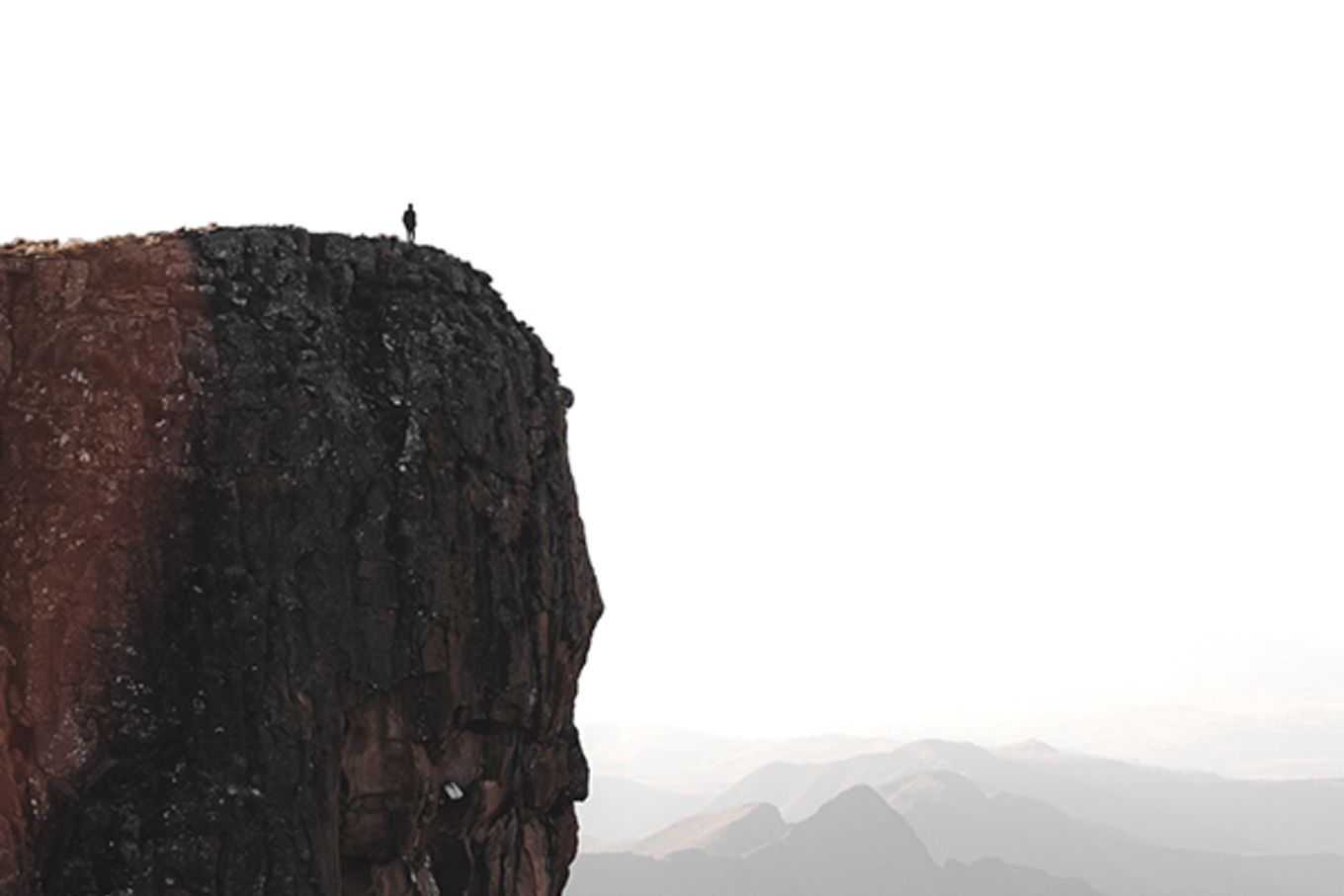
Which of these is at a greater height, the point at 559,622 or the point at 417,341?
the point at 417,341

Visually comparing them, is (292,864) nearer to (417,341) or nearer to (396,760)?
(396,760)

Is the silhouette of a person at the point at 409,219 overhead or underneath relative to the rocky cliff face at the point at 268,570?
overhead

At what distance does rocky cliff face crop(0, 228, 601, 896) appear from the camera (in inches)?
1031

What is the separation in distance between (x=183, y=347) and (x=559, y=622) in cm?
1319

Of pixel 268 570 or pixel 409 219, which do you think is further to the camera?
A: pixel 409 219

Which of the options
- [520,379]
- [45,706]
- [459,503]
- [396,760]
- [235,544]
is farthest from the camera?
[520,379]

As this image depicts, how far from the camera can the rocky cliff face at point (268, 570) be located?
26188 millimetres

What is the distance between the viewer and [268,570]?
28.6 meters

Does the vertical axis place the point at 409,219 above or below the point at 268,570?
above

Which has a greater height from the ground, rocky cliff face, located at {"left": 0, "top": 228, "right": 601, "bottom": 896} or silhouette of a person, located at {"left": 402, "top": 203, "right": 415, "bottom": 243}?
silhouette of a person, located at {"left": 402, "top": 203, "right": 415, "bottom": 243}

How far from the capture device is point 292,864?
26859 mm

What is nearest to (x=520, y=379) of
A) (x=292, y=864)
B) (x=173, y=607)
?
(x=173, y=607)

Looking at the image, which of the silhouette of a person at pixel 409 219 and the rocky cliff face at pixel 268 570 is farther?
the silhouette of a person at pixel 409 219

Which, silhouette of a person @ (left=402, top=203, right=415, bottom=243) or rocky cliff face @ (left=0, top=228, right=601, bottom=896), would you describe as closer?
rocky cliff face @ (left=0, top=228, right=601, bottom=896)
